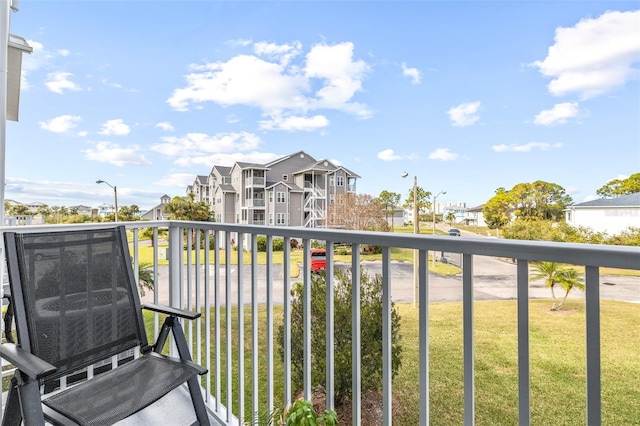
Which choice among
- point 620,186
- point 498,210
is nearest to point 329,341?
point 498,210

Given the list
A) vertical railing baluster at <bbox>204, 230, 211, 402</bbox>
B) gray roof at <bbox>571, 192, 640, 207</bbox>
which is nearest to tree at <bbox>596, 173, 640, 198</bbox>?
gray roof at <bbox>571, 192, 640, 207</bbox>

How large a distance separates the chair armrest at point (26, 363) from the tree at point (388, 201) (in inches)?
257

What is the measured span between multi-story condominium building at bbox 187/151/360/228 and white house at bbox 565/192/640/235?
206 inches

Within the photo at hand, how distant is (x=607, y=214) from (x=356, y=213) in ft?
16.2

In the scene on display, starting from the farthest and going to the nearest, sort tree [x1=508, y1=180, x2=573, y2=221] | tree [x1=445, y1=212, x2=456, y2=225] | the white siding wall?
tree [x1=445, y1=212, x2=456, y2=225], tree [x1=508, y1=180, x2=573, y2=221], the white siding wall

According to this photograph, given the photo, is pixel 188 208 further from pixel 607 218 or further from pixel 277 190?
pixel 607 218

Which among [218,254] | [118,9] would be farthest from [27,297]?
[118,9]

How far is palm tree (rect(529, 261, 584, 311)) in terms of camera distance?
918 mm

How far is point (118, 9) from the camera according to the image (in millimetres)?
8828

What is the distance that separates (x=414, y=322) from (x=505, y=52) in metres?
12.3

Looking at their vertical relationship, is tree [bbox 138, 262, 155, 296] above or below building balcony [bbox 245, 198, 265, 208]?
below

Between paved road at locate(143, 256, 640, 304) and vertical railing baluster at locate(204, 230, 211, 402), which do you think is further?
vertical railing baluster at locate(204, 230, 211, 402)

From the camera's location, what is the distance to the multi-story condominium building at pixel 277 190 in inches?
365

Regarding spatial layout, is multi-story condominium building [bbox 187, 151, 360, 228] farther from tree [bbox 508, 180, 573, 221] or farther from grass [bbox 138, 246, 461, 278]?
grass [bbox 138, 246, 461, 278]
